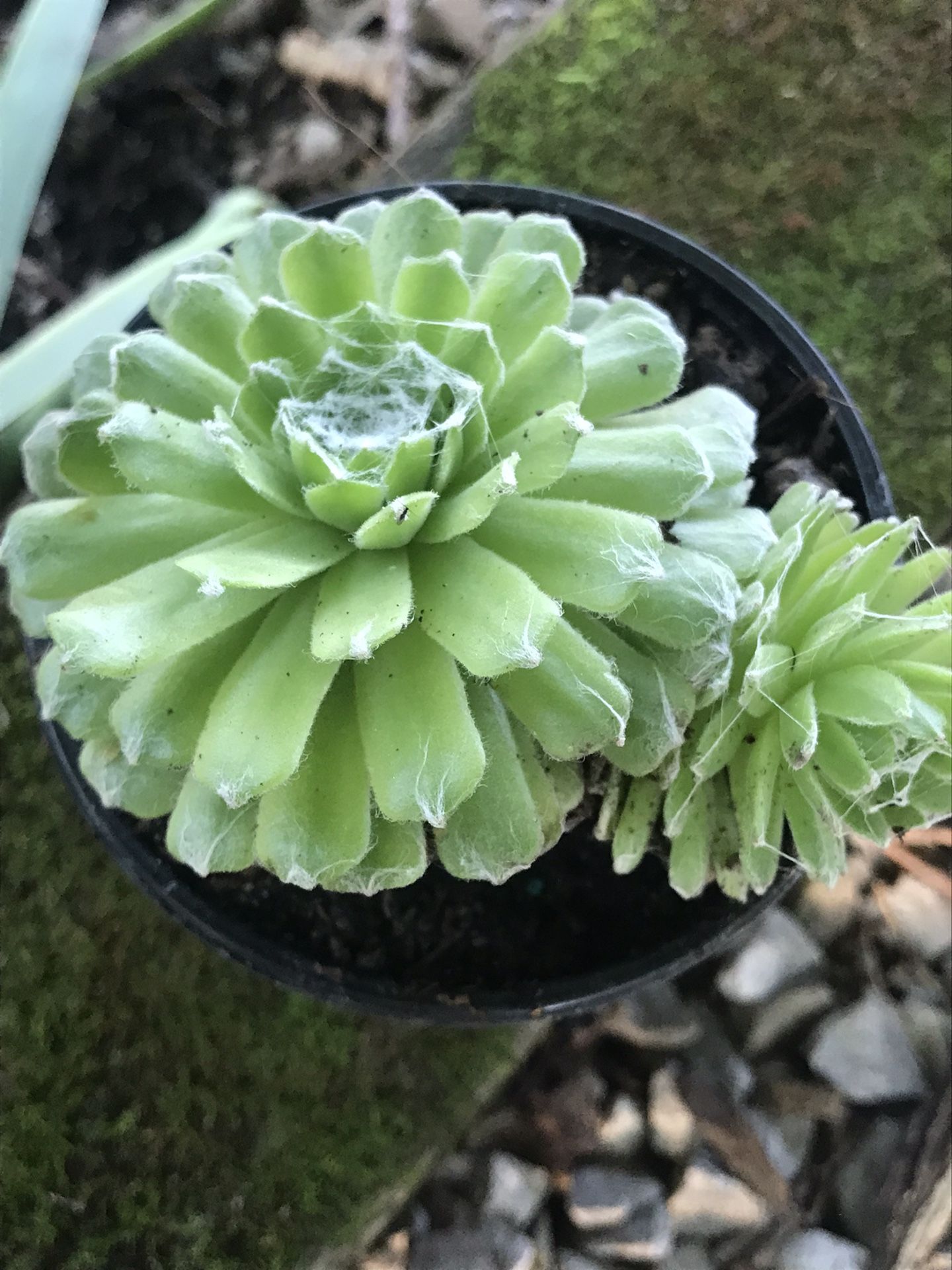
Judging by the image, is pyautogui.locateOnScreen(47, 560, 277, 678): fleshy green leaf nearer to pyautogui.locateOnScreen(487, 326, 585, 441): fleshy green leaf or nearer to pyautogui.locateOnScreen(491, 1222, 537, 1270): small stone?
pyautogui.locateOnScreen(487, 326, 585, 441): fleshy green leaf

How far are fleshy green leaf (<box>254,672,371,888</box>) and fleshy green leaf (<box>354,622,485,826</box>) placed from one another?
0.02 meters

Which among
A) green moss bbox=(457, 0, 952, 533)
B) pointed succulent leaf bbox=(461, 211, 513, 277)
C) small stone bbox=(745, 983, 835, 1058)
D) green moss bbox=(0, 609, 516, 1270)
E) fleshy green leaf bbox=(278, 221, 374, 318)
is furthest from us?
small stone bbox=(745, 983, 835, 1058)

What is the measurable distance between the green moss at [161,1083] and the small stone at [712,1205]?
243mm

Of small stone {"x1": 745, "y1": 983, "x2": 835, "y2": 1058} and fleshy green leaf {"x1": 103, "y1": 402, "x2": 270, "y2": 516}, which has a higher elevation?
fleshy green leaf {"x1": 103, "y1": 402, "x2": 270, "y2": 516}

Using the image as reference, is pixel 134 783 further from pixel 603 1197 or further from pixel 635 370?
pixel 603 1197

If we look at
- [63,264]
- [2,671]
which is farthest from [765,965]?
[63,264]

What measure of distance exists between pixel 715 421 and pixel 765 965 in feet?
2.17

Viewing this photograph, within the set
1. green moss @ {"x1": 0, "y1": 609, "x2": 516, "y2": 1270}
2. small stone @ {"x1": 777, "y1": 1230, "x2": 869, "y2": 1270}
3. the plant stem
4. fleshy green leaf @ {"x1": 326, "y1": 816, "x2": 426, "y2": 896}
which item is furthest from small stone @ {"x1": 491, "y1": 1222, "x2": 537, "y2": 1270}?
the plant stem

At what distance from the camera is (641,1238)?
95 cm

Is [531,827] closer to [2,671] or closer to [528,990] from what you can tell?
[528,990]

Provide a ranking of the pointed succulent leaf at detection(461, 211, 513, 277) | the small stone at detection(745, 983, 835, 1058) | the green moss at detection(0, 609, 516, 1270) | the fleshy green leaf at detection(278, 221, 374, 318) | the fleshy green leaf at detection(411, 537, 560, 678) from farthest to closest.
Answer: the small stone at detection(745, 983, 835, 1058), the green moss at detection(0, 609, 516, 1270), the pointed succulent leaf at detection(461, 211, 513, 277), the fleshy green leaf at detection(278, 221, 374, 318), the fleshy green leaf at detection(411, 537, 560, 678)

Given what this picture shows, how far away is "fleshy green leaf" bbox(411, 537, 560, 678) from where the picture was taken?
48cm

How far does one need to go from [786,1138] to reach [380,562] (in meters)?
0.82

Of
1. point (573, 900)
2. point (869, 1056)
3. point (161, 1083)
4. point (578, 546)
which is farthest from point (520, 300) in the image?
point (869, 1056)
